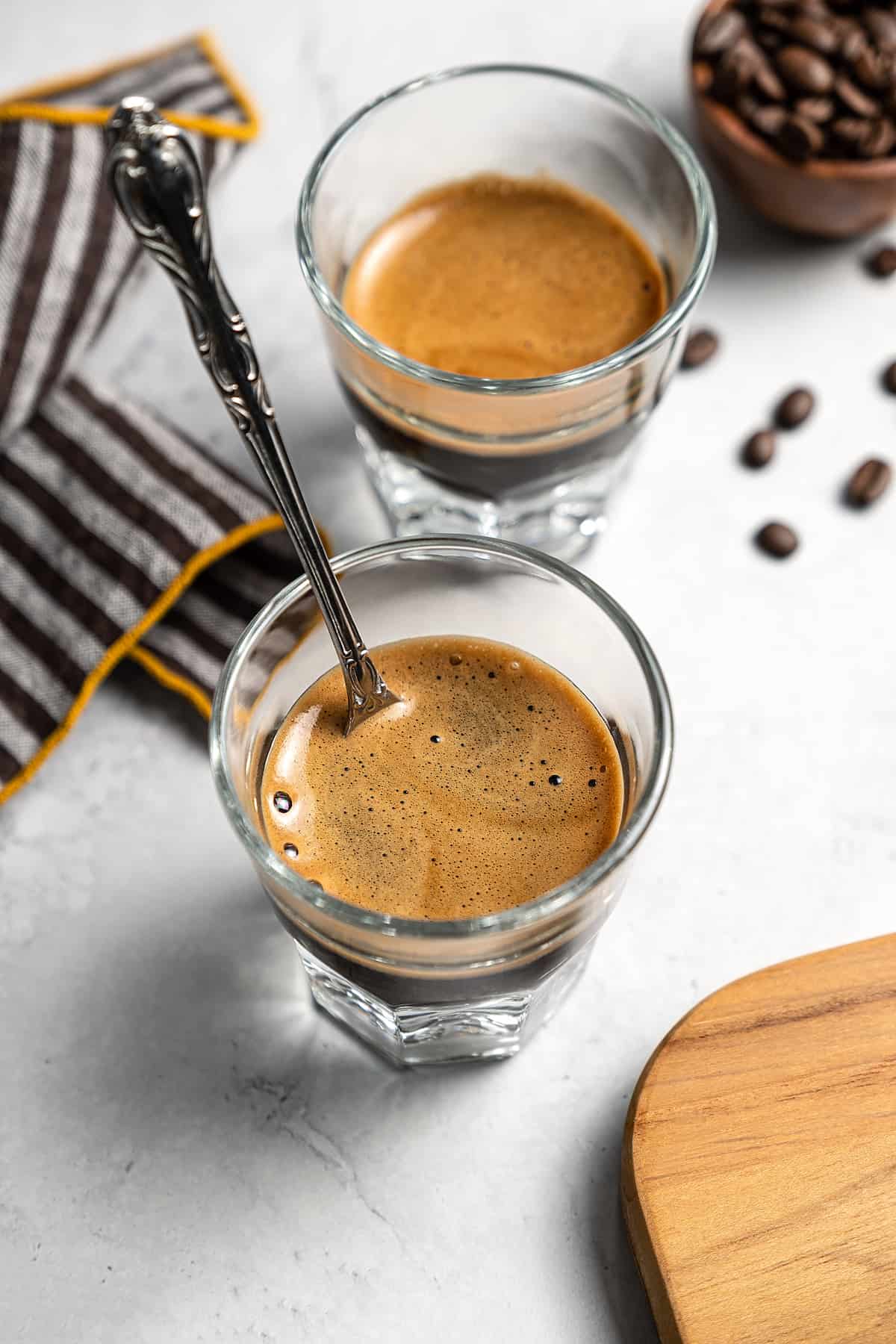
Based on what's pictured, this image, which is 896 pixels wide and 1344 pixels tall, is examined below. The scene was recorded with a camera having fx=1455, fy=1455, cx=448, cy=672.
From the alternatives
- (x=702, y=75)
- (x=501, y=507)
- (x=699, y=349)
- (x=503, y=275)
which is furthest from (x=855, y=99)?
(x=501, y=507)

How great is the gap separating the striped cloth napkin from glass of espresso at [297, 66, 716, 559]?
180 millimetres

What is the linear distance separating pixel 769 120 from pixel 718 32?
122 millimetres

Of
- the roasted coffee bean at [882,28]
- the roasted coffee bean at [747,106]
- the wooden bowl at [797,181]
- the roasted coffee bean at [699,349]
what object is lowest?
the roasted coffee bean at [699,349]

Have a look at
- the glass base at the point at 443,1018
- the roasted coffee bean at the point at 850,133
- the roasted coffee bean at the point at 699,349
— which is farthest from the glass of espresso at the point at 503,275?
the glass base at the point at 443,1018

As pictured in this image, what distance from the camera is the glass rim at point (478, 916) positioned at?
903 mm

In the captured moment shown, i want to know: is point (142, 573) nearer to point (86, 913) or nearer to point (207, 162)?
point (86, 913)

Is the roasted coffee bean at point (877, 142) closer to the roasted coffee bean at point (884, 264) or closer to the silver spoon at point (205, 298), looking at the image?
the roasted coffee bean at point (884, 264)

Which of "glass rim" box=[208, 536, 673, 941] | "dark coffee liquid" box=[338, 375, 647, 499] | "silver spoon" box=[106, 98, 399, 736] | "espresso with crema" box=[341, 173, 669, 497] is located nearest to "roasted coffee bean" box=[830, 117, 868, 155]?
"espresso with crema" box=[341, 173, 669, 497]

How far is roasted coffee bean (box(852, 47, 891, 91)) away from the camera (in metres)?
1.42

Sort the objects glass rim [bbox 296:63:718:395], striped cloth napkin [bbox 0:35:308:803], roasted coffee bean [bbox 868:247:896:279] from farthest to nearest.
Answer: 1. roasted coffee bean [bbox 868:247:896:279]
2. striped cloth napkin [bbox 0:35:308:803]
3. glass rim [bbox 296:63:718:395]

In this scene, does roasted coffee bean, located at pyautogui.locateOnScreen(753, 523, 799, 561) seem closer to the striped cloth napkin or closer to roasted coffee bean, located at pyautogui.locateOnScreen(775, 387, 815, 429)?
roasted coffee bean, located at pyautogui.locateOnScreen(775, 387, 815, 429)

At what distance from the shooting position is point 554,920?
0.94 metres

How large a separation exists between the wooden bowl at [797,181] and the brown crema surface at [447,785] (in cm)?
63

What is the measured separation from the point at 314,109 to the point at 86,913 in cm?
Answer: 94
